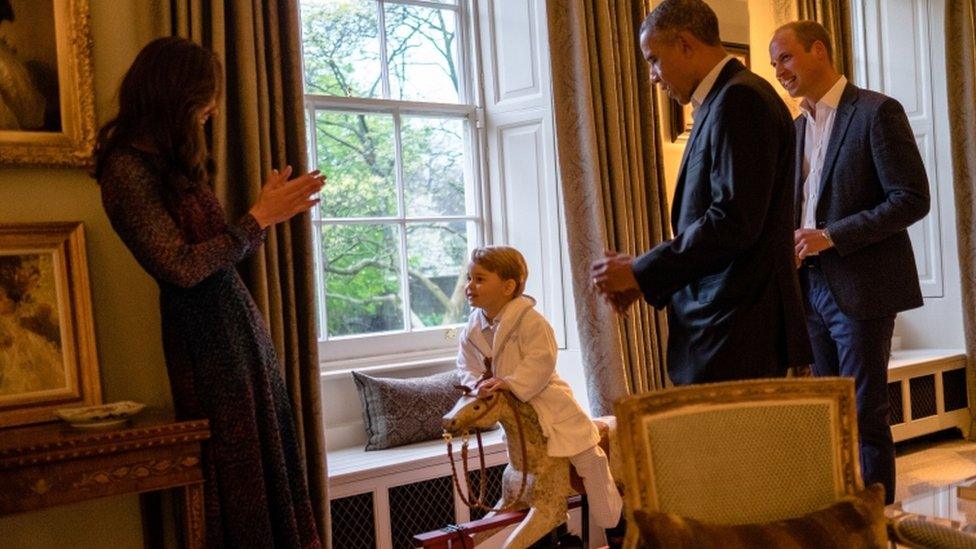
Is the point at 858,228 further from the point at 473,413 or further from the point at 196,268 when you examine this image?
the point at 196,268

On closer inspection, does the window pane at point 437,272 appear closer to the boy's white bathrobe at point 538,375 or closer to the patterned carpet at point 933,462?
the boy's white bathrobe at point 538,375

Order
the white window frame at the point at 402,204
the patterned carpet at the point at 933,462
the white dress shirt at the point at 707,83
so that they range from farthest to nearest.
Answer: the patterned carpet at the point at 933,462 → the white window frame at the point at 402,204 → the white dress shirt at the point at 707,83

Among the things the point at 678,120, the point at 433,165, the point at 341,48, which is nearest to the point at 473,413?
the point at 433,165

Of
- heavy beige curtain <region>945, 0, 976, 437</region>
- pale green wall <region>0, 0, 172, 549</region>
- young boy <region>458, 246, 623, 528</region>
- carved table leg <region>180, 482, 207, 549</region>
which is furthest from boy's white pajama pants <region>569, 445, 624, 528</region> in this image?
heavy beige curtain <region>945, 0, 976, 437</region>

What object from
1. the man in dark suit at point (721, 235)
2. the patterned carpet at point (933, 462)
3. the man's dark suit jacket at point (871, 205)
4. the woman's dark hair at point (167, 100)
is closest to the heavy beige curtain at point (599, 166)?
the man's dark suit jacket at point (871, 205)

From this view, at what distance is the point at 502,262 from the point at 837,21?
3140mm

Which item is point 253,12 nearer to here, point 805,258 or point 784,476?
point 805,258

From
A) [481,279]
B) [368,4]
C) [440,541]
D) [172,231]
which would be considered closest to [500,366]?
[481,279]

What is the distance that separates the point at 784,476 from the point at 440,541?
1207 millimetres

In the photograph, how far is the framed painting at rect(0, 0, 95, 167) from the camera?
2.72m

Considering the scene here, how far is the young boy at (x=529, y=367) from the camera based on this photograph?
9.06ft

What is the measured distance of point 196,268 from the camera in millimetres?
2348

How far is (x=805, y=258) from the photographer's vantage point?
3.11 m

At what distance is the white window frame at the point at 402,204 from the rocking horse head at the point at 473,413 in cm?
113
